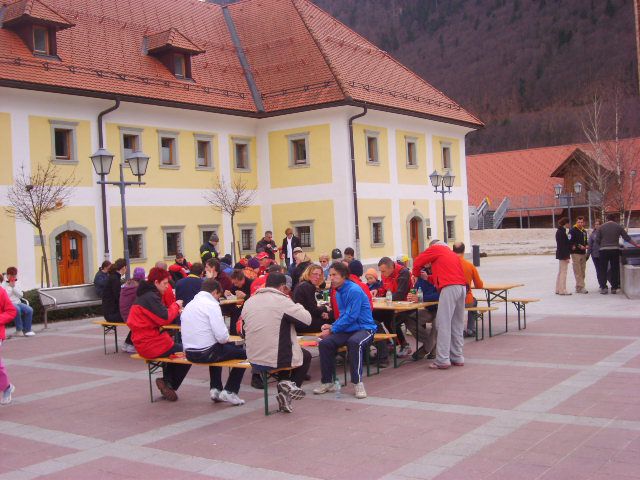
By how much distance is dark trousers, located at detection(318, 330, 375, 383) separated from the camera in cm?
898

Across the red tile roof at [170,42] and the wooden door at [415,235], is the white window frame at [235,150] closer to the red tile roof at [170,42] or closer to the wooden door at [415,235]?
the red tile roof at [170,42]

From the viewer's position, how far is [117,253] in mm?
27797

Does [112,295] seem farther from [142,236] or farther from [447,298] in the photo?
[142,236]

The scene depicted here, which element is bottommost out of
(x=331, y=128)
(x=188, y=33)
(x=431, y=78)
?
(x=331, y=128)

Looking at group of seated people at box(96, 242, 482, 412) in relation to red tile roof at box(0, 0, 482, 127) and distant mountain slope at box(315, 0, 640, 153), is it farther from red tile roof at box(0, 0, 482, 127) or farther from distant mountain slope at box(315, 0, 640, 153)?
distant mountain slope at box(315, 0, 640, 153)

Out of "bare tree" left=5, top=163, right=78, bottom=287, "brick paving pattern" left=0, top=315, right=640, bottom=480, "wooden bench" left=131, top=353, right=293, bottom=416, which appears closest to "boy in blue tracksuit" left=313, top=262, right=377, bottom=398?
"brick paving pattern" left=0, top=315, right=640, bottom=480

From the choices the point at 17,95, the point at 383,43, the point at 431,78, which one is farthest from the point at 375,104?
the point at 383,43

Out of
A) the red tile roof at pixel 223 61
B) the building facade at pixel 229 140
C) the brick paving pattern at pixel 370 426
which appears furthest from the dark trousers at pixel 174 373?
the red tile roof at pixel 223 61

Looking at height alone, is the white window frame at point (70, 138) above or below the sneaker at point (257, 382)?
above

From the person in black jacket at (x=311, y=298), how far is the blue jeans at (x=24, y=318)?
850 centimetres

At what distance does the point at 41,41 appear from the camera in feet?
87.7

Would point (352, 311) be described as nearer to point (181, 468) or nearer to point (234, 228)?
point (181, 468)

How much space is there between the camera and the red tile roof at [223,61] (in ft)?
88.8

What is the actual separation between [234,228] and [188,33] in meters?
9.18
